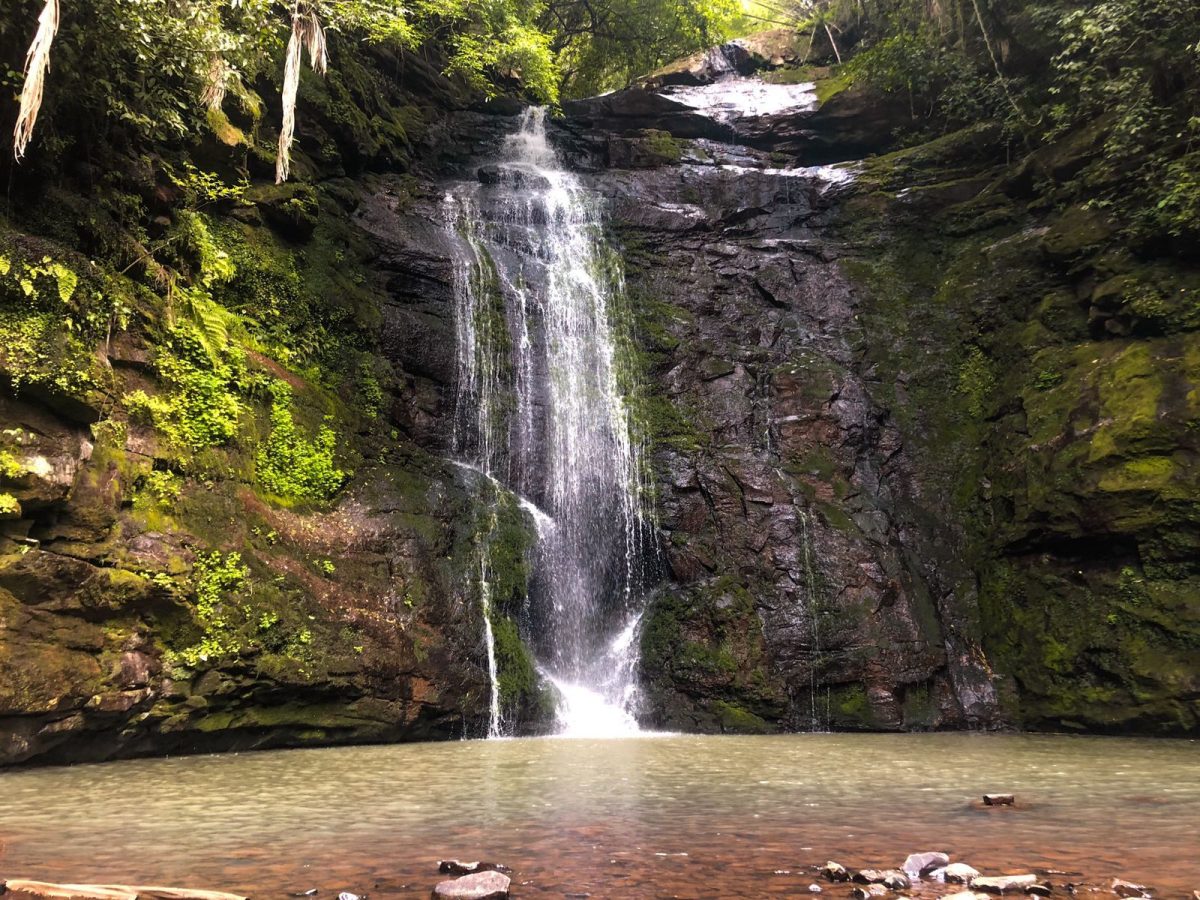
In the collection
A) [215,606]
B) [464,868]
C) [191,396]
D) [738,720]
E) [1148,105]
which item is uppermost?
[1148,105]

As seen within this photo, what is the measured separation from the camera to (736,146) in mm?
18062

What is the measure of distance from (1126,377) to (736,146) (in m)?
11.0

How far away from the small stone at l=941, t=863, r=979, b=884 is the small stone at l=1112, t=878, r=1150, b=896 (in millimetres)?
473

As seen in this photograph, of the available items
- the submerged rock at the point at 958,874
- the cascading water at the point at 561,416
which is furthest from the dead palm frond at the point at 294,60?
the submerged rock at the point at 958,874

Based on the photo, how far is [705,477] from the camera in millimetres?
11648

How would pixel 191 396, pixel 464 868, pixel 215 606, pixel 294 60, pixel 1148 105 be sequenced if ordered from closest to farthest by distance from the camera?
pixel 464 868, pixel 215 606, pixel 191 396, pixel 294 60, pixel 1148 105

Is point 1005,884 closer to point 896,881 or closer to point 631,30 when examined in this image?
point 896,881

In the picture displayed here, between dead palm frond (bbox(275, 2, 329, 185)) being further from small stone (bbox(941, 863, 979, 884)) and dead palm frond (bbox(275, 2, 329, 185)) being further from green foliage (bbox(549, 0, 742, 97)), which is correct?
green foliage (bbox(549, 0, 742, 97))

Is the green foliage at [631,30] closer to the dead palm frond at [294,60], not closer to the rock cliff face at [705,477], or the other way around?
the rock cliff face at [705,477]

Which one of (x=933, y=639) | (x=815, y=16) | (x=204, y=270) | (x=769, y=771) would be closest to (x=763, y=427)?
(x=933, y=639)

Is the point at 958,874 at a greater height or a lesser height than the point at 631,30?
lesser

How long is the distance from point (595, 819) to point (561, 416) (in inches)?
338

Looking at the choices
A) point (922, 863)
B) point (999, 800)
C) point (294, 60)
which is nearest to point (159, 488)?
point (294, 60)

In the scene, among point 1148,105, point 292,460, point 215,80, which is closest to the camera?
point 215,80
